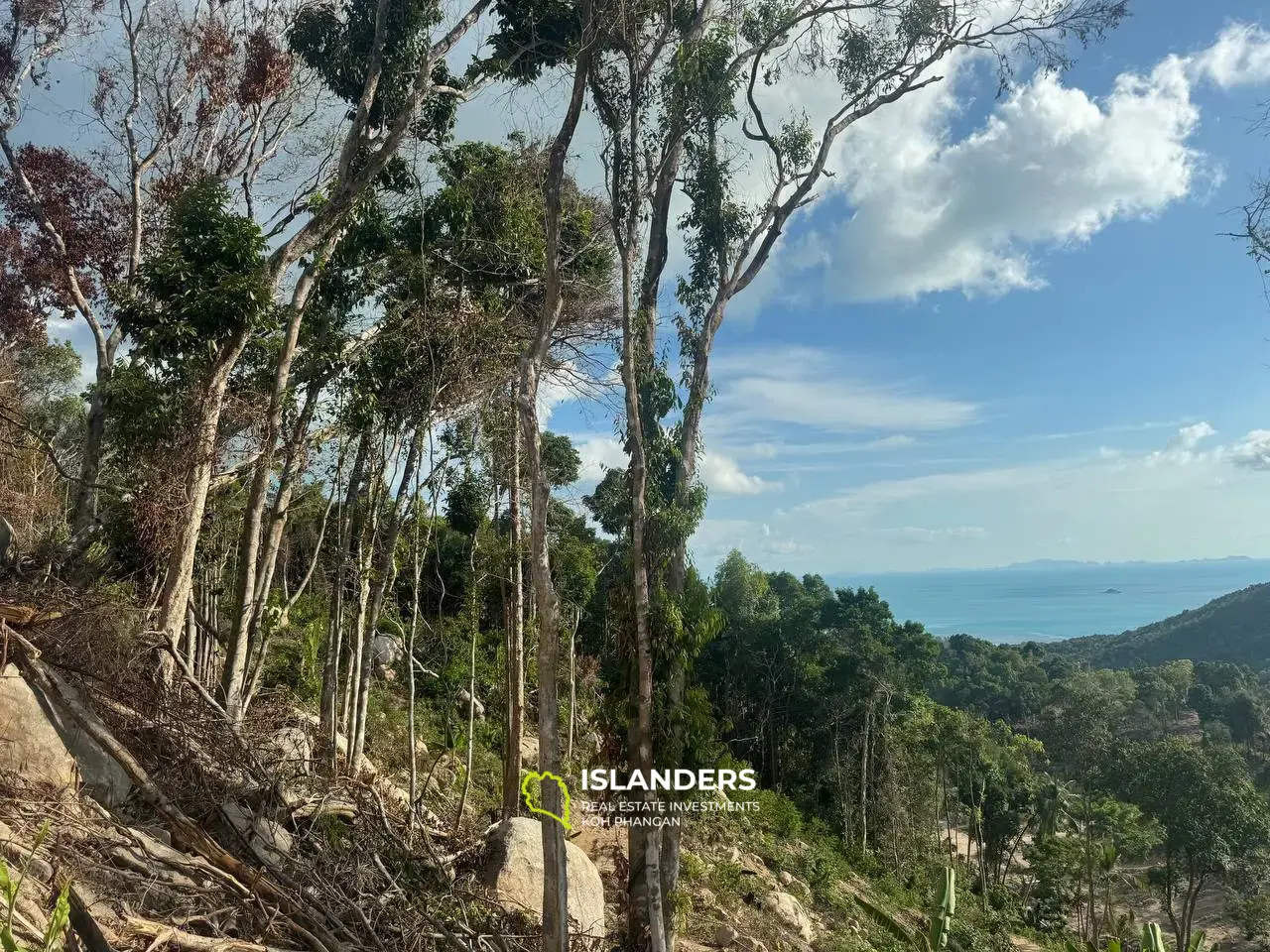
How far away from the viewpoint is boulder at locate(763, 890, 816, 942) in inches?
351

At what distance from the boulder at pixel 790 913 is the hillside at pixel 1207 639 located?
52.7 meters

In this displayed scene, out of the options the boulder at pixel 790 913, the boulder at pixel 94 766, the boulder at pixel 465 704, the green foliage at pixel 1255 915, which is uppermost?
the boulder at pixel 94 766

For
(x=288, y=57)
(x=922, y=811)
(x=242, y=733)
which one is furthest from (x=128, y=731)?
(x=922, y=811)

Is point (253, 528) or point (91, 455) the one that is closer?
point (253, 528)

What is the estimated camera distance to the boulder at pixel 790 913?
351 inches

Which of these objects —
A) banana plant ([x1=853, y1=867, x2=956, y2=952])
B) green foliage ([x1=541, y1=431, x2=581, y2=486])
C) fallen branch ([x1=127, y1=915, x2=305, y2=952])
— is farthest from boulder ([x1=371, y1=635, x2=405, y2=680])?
fallen branch ([x1=127, y1=915, x2=305, y2=952])

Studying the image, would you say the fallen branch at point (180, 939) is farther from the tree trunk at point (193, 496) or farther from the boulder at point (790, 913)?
the boulder at point (790, 913)

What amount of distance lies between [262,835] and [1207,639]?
69.2 metres

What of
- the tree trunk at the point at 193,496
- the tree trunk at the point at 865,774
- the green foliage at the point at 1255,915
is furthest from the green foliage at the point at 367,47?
the green foliage at the point at 1255,915

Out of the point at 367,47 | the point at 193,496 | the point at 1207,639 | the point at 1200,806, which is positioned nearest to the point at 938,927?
the point at 193,496

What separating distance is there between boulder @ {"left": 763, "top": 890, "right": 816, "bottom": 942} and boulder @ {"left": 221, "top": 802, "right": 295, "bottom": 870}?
6.16 metres

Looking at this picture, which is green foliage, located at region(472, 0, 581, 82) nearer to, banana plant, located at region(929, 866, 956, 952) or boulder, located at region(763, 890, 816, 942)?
banana plant, located at region(929, 866, 956, 952)

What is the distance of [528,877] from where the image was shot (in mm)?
6406

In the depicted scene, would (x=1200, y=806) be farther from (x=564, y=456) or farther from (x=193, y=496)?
(x=193, y=496)
